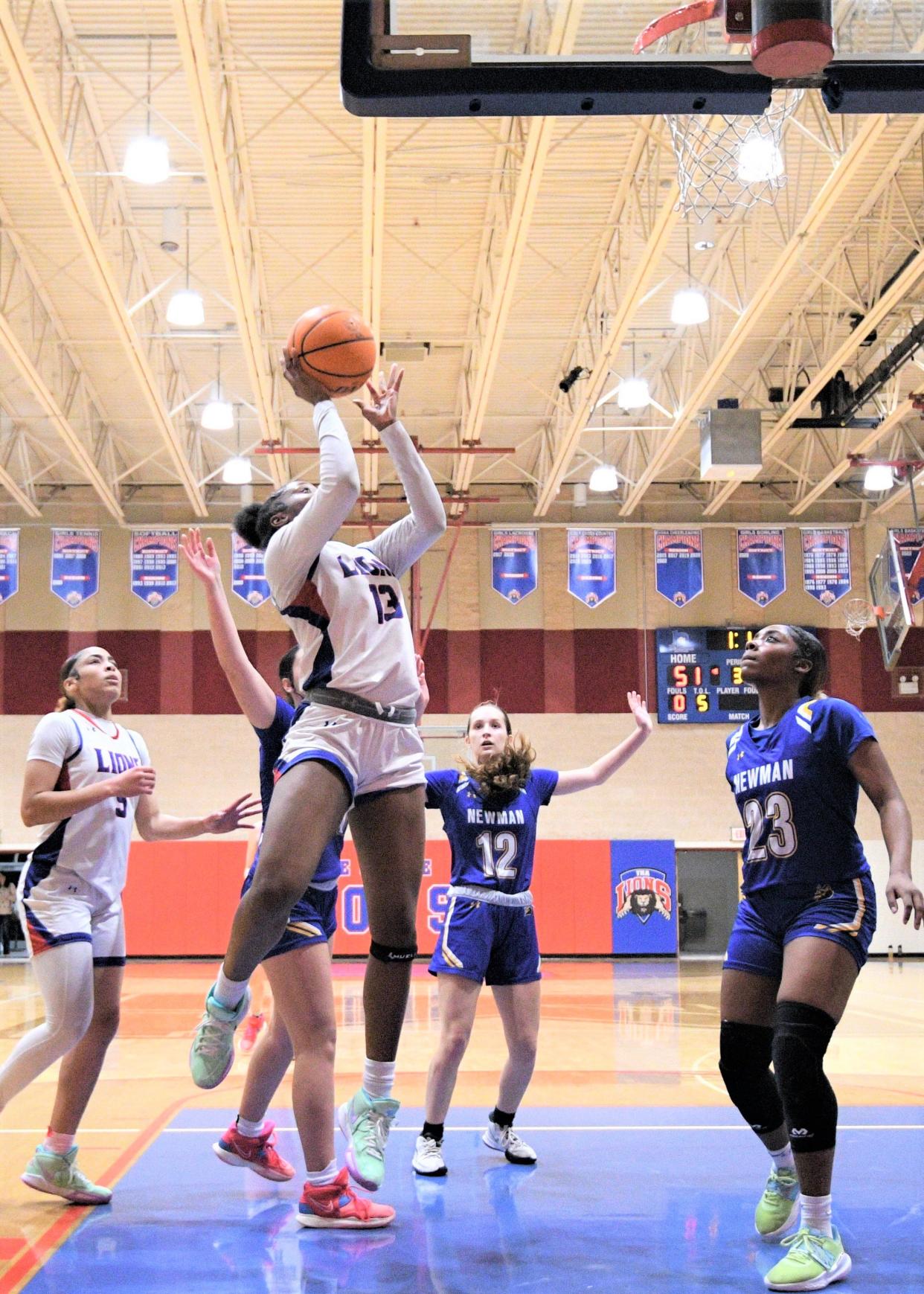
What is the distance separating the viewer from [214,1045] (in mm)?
3688

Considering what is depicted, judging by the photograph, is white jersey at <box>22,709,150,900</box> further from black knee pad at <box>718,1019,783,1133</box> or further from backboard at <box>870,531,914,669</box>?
backboard at <box>870,531,914,669</box>

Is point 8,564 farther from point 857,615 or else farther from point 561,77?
point 561,77

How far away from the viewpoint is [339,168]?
13.2m

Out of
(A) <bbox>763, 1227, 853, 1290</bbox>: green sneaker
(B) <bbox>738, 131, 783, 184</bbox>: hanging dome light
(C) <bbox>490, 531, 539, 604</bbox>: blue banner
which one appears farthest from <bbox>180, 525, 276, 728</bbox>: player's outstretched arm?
(C) <bbox>490, 531, 539, 604</bbox>: blue banner

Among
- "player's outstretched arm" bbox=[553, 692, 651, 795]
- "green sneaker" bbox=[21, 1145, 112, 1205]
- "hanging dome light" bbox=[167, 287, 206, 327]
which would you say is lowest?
"green sneaker" bbox=[21, 1145, 112, 1205]

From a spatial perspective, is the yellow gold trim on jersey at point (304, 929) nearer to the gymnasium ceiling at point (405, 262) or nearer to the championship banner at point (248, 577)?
the gymnasium ceiling at point (405, 262)

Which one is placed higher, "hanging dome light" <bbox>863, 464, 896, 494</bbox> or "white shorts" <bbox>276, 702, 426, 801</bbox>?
"hanging dome light" <bbox>863, 464, 896, 494</bbox>

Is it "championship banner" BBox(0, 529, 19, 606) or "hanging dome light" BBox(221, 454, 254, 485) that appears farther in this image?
"championship banner" BBox(0, 529, 19, 606)

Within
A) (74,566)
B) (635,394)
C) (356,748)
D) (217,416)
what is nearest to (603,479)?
(635,394)

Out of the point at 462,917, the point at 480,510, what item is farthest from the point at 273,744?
the point at 480,510

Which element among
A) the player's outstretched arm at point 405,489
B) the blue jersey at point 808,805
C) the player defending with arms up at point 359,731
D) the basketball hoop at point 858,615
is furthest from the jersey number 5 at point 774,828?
the basketball hoop at point 858,615

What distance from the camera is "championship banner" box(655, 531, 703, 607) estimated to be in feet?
74.4

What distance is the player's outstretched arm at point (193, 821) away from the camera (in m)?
5.16

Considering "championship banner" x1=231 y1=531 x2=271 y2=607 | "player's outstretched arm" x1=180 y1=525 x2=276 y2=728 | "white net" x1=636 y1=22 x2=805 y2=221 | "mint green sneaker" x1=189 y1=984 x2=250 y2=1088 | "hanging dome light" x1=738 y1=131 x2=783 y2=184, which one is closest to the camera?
"mint green sneaker" x1=189 y1=984 x2=250 y2=1088
